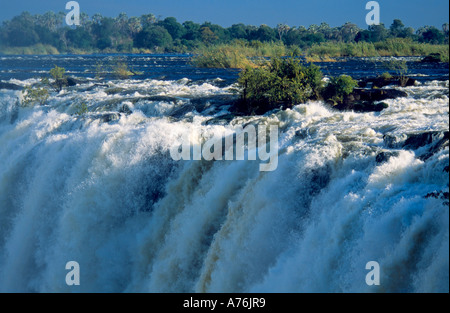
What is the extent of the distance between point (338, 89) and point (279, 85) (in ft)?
5.73

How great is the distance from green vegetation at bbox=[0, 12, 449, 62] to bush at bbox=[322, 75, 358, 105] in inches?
697

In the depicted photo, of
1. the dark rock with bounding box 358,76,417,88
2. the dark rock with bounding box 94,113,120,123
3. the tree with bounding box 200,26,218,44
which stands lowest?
the dark rock with bounding box 94,113,120,123

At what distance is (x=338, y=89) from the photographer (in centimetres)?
1523

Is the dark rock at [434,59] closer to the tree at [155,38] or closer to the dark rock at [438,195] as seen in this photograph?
the dark rock at [438,195]

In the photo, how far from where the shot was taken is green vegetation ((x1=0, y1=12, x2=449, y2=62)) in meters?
37.8

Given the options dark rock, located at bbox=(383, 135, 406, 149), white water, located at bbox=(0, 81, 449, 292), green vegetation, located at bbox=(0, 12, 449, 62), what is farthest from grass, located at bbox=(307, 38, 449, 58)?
dark rock, located at bbox=(383, 135, 406, 149)

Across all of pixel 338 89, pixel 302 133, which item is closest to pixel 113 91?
pixel 338 89

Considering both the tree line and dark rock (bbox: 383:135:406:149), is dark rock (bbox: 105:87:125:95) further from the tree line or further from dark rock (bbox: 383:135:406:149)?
the tree line

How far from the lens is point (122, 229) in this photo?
12.1 m

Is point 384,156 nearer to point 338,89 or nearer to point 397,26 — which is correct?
point 338,89

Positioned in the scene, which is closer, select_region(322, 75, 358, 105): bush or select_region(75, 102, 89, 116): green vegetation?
select_region(322, 75, 358, 105): bush

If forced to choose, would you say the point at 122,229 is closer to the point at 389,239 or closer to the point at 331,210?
the point at 331,210

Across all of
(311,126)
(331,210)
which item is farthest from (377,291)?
(311,126)

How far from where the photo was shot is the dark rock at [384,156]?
28.9 feet
